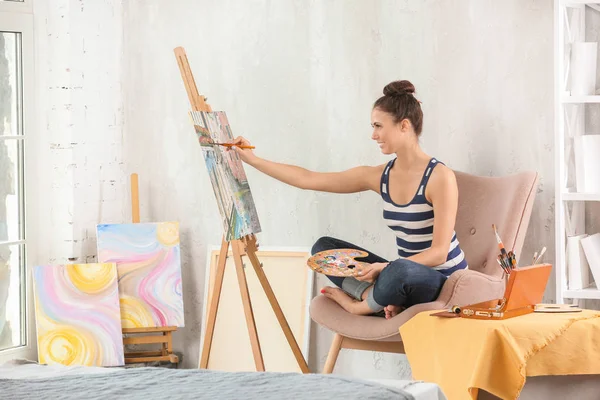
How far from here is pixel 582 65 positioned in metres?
3.43

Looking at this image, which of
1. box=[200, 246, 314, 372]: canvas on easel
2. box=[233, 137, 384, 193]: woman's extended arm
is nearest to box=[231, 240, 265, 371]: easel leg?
box=[233, 137, 384, 193]: woman's extended arm

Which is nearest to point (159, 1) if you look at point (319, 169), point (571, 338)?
point (319, 169)

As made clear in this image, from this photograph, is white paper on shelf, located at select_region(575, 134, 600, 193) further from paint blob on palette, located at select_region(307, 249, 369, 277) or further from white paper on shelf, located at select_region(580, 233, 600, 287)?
paint blob on palette, located at select_region(307, 249, 369, 277)

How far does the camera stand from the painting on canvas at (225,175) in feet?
11.8

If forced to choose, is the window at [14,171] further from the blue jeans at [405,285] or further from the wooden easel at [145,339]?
the blue jeans at [405,285]

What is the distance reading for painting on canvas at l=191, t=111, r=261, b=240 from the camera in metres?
3.60

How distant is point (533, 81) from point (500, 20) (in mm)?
290

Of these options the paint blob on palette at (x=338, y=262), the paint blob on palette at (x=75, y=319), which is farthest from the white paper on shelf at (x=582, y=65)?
the paint blob on palette at (x=75, y=319)

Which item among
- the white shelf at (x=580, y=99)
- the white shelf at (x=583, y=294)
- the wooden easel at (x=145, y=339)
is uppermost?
the white shelf at (x=580, y=99)

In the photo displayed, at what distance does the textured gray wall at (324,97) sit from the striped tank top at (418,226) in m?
0.51

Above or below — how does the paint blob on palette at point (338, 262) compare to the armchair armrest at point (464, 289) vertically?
above

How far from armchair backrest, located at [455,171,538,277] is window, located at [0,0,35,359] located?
202 centimetres

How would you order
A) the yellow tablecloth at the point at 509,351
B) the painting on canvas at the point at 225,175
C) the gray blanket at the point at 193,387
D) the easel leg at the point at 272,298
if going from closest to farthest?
the gray blanket at the point at 193,387, the yellow tablecloth at the point at 509,351, the painting on canvas at the point at 225,175, the easel leg at the point at 272,298

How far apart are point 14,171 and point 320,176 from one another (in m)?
1.47
